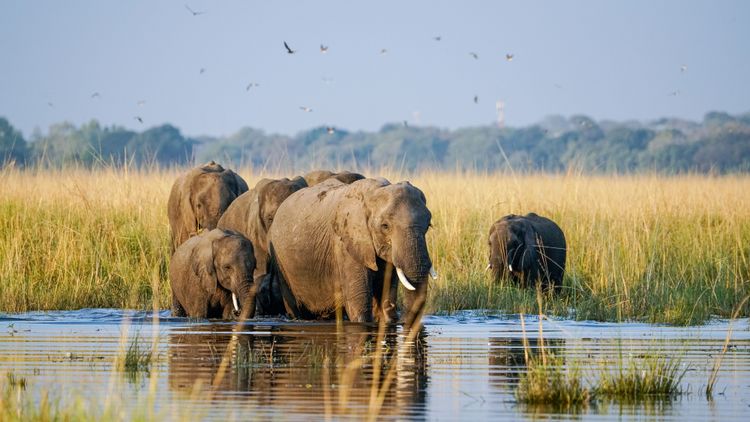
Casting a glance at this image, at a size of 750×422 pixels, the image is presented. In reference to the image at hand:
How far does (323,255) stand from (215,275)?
123 centimetres

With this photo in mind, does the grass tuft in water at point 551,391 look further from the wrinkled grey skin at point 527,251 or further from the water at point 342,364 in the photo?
the wrinkled grey skin at point 527,251

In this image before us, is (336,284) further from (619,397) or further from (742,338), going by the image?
(619,397)

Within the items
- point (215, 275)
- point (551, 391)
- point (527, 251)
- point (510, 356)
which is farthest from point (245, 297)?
point (551, 391)

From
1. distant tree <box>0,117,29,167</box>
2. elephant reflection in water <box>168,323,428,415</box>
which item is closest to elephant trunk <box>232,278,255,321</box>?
elephant reflection in water <box>168,323,428,415</box>

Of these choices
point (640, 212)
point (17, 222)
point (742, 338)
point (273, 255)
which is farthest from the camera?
point (640, 212)

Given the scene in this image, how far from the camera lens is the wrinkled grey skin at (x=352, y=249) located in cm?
1254

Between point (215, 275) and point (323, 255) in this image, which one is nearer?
point (323, 255)

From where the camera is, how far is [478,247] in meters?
18.6

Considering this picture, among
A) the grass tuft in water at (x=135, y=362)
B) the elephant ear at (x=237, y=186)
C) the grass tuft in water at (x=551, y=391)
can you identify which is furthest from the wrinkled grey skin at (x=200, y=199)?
the grass tuft in water at (x=551, y=391)

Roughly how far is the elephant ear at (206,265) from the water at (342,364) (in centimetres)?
42

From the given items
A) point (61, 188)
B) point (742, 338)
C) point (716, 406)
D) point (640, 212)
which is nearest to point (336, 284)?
point (742, 338)

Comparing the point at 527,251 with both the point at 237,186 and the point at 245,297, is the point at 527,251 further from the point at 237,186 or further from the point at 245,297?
the point at 245,297

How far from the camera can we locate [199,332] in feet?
42.8

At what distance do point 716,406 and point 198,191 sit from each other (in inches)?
428
